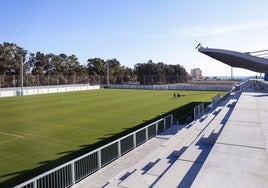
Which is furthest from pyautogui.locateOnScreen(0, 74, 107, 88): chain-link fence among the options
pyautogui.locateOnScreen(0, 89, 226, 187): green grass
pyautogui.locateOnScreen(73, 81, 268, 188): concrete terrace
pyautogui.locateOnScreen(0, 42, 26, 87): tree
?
pyautogui.locateOnScreen(73, 81, 268, 188): concrete terrace

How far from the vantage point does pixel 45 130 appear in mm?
18141

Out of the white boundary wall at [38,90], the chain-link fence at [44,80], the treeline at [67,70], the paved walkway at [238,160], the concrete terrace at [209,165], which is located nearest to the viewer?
the paved walkway at [238,160]

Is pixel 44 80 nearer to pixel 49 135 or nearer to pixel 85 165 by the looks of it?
pixel 49 135

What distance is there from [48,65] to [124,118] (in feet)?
195

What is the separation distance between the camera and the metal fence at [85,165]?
819 cm

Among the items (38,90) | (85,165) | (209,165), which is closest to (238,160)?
(209,165)

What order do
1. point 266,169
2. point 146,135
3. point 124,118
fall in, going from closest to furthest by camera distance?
point 266,169 → point 146,135 → point 124,118

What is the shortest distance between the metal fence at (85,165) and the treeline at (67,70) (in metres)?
47.7

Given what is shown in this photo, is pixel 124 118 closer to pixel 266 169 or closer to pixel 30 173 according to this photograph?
pixel 30 173

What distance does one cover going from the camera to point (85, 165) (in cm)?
955

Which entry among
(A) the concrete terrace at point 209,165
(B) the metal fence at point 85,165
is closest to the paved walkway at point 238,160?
(A) the concrete terrace at point 209,165

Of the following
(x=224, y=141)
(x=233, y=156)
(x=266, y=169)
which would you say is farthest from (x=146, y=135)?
(x=266, y=169)

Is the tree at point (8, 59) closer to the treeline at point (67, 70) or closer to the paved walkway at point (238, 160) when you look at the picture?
the treeline at point (67, 70)

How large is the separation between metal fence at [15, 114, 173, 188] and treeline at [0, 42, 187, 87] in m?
47.7
